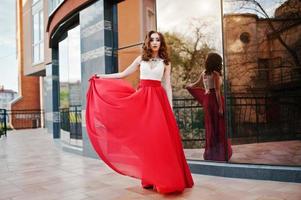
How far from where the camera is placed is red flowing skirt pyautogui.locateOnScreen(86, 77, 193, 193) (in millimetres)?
3562

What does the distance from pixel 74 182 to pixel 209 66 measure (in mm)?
2757

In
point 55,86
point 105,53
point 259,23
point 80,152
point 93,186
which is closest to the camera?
point 93,186

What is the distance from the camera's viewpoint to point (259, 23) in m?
5.57

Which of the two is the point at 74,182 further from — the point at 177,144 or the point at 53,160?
the point at 53,160

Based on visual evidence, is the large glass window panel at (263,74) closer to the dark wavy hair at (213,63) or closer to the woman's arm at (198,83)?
the dark wavy hair at (213,63)

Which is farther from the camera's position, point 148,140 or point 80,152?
point 80,152

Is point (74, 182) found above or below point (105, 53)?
below

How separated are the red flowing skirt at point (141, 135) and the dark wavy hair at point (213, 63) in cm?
159

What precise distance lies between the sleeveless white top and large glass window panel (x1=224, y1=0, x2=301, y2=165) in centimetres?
161

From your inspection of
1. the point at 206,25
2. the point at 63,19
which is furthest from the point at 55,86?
the point at 206,25

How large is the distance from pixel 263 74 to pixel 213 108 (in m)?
1.45

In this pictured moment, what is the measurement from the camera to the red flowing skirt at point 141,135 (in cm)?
356

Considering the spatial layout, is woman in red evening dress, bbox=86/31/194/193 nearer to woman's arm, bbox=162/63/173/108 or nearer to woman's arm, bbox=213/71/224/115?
woman's arm, bbox=162/63/173/108

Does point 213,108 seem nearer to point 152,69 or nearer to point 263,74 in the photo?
point 263,74
